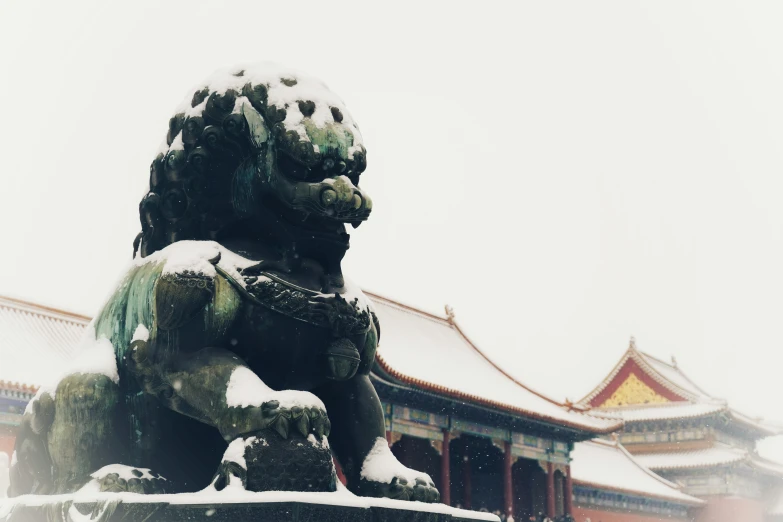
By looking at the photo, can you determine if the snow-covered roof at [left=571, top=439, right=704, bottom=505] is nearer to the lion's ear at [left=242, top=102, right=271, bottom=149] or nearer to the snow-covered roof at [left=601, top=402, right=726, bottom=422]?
the snow-covered roof at [left=601, top=402, right=726, bottom=422]

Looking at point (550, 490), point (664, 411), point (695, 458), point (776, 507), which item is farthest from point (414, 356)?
point (776, 507)

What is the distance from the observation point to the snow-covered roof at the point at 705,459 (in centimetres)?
2847

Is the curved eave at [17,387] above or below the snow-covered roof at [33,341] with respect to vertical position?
below

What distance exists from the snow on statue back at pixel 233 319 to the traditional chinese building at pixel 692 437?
28657mm

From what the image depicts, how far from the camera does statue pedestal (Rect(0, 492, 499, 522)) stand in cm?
180

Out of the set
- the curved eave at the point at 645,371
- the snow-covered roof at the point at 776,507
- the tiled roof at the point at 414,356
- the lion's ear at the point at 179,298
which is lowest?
the snow-covered roof at the point at 776,507

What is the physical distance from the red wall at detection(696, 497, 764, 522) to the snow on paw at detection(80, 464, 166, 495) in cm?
2881

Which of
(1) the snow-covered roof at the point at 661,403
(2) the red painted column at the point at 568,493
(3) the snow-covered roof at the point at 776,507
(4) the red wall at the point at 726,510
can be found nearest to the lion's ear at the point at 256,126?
(2) the red painted column at the point at 568,493

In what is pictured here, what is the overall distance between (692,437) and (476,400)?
18.4 meters

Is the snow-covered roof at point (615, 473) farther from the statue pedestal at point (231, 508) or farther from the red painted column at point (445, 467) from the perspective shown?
the statue pedestal at point (231, 508)

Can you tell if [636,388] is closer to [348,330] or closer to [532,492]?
[532,492]

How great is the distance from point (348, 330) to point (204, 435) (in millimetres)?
532

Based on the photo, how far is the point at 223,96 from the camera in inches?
91.7

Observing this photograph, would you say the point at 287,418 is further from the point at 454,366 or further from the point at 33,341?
the point at 454,366
